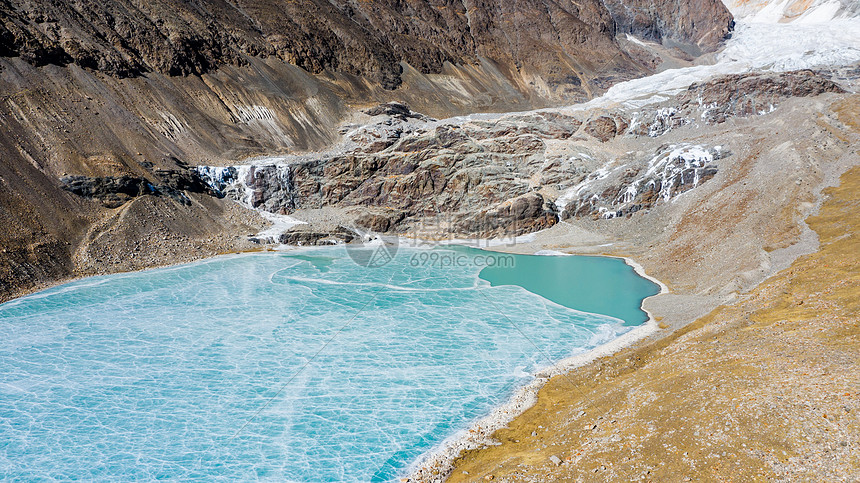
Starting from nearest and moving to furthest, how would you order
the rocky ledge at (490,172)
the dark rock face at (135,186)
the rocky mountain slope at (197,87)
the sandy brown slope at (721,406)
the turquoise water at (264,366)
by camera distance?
1. the sandy brown slope at (721,406)
2. the turquoise water at (264,366)
3. the rocky mountain slope at (197,87)
4. the dark rock face at (135,186)
5. the rocky ledge at (490,172)

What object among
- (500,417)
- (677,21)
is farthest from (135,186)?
(677,21)

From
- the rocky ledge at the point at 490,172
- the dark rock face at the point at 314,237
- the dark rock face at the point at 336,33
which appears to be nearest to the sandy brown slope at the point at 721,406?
the rocky ledge at the point at 490,172

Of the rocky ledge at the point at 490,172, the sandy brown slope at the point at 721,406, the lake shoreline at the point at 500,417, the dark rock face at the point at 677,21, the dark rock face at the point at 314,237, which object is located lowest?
the lake shoreline at the point at 500,417

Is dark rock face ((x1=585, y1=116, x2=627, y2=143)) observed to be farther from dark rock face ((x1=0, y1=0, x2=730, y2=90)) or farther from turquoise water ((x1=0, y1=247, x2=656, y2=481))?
dark rock face ((x1=0, y1=0, x2=730, y2=90))

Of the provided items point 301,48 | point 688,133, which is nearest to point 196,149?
point 301,48

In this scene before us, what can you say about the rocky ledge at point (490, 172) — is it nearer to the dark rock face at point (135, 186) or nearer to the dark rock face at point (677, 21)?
the dark rock face at point (135, 186)

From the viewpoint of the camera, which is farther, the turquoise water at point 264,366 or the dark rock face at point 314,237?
the dark rock face at point 314,237
